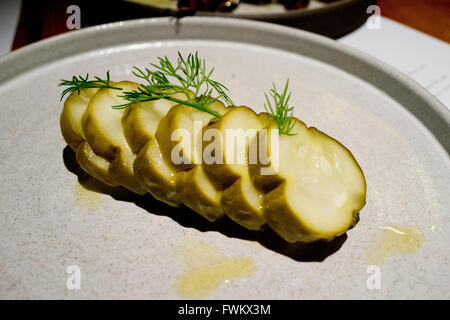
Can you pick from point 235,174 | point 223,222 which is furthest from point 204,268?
point 235,174

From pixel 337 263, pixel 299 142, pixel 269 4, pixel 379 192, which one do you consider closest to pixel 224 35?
pixel 269 4

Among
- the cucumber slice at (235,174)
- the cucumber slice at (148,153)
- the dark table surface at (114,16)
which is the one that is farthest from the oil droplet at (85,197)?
the dark table surface at (114,16)

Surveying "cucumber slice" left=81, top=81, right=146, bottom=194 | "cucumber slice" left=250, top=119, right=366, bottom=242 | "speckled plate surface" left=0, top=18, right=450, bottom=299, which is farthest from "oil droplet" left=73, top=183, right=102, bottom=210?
"cucumber slice" left=250, top=119, right=366, bottom=242

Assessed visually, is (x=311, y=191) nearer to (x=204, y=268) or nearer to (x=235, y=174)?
(x=235, y=174)

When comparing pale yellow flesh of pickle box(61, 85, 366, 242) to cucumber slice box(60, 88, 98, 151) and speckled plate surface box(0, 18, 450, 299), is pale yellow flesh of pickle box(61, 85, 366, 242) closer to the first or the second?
cucumber slice box(60, 88, 98, 151)

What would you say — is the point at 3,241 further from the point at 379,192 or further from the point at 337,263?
the point at 379,192

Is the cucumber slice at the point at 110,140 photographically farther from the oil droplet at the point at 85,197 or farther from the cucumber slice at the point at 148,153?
the oil droplet at the point at 85,197
